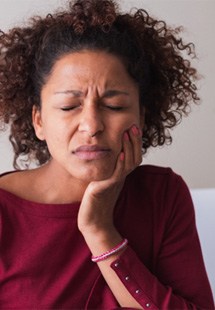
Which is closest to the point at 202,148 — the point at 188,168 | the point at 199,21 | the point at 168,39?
the point at 188,168

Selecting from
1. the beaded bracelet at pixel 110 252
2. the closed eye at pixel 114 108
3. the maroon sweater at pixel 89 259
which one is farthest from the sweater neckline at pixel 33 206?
the closed eye at pixel 114 108

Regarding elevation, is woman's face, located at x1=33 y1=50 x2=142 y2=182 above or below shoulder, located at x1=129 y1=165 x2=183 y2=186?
above

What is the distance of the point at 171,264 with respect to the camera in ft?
3.74

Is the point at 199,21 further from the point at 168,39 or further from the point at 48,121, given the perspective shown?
the point at 48,121

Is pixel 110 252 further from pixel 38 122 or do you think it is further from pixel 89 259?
pixel 38 122

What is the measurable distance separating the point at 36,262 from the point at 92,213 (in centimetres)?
16

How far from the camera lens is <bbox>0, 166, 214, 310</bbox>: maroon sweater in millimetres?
1068

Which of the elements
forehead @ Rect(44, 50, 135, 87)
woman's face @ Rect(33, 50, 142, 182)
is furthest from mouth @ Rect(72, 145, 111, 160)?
forehead @ Rect(44, 50, 135, 87)

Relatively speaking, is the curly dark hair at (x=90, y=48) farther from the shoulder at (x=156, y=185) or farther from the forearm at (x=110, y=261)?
the forearm at (x=110, y=261)

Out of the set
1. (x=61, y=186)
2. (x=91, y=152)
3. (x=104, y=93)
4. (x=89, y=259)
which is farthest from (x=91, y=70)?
(x=89, y=259)

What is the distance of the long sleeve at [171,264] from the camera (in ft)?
3.44

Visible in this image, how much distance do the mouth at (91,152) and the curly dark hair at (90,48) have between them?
0.56 ft

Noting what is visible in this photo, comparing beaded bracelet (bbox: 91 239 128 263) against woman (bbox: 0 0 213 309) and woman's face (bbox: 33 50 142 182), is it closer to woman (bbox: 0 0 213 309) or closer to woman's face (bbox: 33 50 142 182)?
woman (bbox: 0 0 213 309)

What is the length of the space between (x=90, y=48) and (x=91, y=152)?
0.67ft
